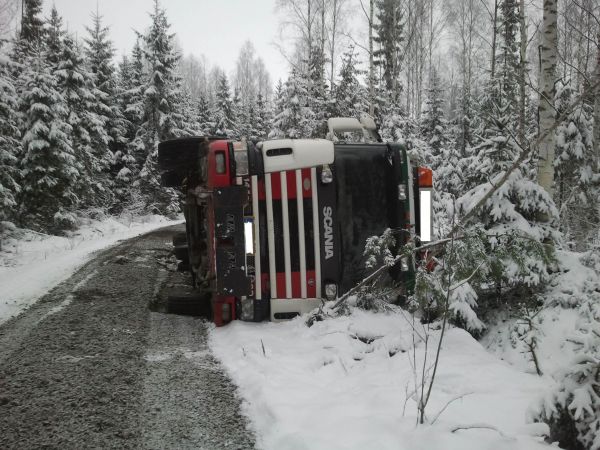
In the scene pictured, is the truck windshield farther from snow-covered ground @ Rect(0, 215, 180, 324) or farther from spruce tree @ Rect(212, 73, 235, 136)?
spruce tree @ Rect(212, 73, 235, 136)

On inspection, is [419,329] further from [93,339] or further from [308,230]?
[93,339]

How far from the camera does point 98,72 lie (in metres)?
26.5

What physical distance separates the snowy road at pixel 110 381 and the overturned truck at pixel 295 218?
0.78m

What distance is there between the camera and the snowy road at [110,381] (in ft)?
9.16

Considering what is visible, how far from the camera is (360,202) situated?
517cm

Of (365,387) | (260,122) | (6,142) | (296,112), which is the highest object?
(260,122)

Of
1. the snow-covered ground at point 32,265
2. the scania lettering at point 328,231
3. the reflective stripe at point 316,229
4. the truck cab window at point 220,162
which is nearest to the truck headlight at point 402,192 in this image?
the scania lettering at point 328,231

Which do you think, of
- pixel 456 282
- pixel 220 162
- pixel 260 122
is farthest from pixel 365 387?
pixel 260 122

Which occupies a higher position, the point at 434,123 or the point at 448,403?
the point at 434,123

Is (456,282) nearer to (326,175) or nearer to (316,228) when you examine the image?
(316,228)

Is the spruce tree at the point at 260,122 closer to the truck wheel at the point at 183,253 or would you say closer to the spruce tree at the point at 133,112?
the spruce tree at the point at 133,112

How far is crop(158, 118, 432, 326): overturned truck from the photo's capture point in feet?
16.2

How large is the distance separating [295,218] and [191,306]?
1732mm

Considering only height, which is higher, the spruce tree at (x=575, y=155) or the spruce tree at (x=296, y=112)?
the spruce tree at (x=296, y=112)
